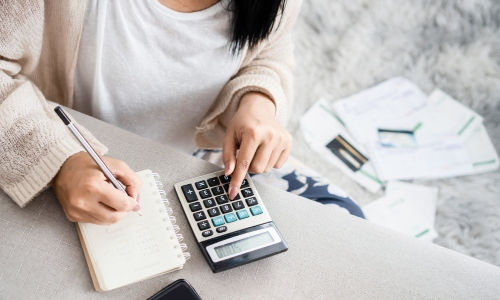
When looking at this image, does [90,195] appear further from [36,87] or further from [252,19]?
[252,19]

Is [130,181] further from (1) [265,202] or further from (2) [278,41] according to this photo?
(2) [278,41]

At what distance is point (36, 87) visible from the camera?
1.59 ft

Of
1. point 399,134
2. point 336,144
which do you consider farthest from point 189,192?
point 399,134

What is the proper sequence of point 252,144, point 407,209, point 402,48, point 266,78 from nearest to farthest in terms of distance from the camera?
point 252,144
point 266,78
point 407,209
point 402,48

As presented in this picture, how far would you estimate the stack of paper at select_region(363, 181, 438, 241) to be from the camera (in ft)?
3.36

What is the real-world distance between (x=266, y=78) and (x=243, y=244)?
28 centimetres

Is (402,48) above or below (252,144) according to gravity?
below

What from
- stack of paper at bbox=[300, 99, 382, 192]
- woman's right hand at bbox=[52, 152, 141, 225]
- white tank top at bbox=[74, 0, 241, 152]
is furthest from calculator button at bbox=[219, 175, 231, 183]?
stack of paper at bbox=[300, 99, 382, 192]

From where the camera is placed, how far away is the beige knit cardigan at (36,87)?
1.34 feet

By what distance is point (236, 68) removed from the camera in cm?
64

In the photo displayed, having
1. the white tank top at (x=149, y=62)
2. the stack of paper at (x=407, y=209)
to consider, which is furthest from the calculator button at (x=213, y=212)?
the stack of paper at (x=407, y=209)

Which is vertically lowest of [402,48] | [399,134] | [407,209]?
[407,209]

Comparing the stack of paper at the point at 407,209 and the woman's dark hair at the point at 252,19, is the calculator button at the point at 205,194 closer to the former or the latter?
the woman's dark hair at the point at 252,19

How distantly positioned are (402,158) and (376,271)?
73 cm
